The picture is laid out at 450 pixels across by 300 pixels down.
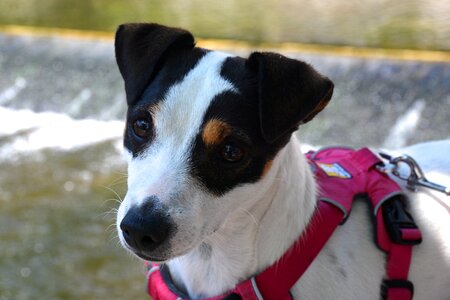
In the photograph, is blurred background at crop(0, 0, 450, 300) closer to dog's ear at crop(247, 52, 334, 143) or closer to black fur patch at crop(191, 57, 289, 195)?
black fur patch at crop(191, 57, 289, 195)

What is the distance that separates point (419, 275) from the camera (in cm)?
256

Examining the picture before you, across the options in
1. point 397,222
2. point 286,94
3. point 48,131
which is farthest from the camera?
A: point 48,131

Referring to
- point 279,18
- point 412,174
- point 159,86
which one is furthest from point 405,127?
point 159,86

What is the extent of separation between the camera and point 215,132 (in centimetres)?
219

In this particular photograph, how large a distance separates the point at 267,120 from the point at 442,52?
3.99 metres

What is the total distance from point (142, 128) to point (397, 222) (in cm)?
94

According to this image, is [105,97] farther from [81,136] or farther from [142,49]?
[142,49]

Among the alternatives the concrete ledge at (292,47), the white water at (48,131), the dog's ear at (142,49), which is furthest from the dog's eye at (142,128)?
the concrete ledge at (292,47)

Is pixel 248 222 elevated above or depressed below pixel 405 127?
above

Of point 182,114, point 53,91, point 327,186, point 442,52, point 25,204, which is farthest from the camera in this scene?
point 53,91

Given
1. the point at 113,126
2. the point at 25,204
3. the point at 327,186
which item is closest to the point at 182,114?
the point at 327,186

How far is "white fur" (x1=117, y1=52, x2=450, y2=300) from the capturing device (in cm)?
214

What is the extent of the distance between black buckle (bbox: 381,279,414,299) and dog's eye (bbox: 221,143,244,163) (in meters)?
0.73

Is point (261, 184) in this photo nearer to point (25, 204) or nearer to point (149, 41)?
point (149, 41)
